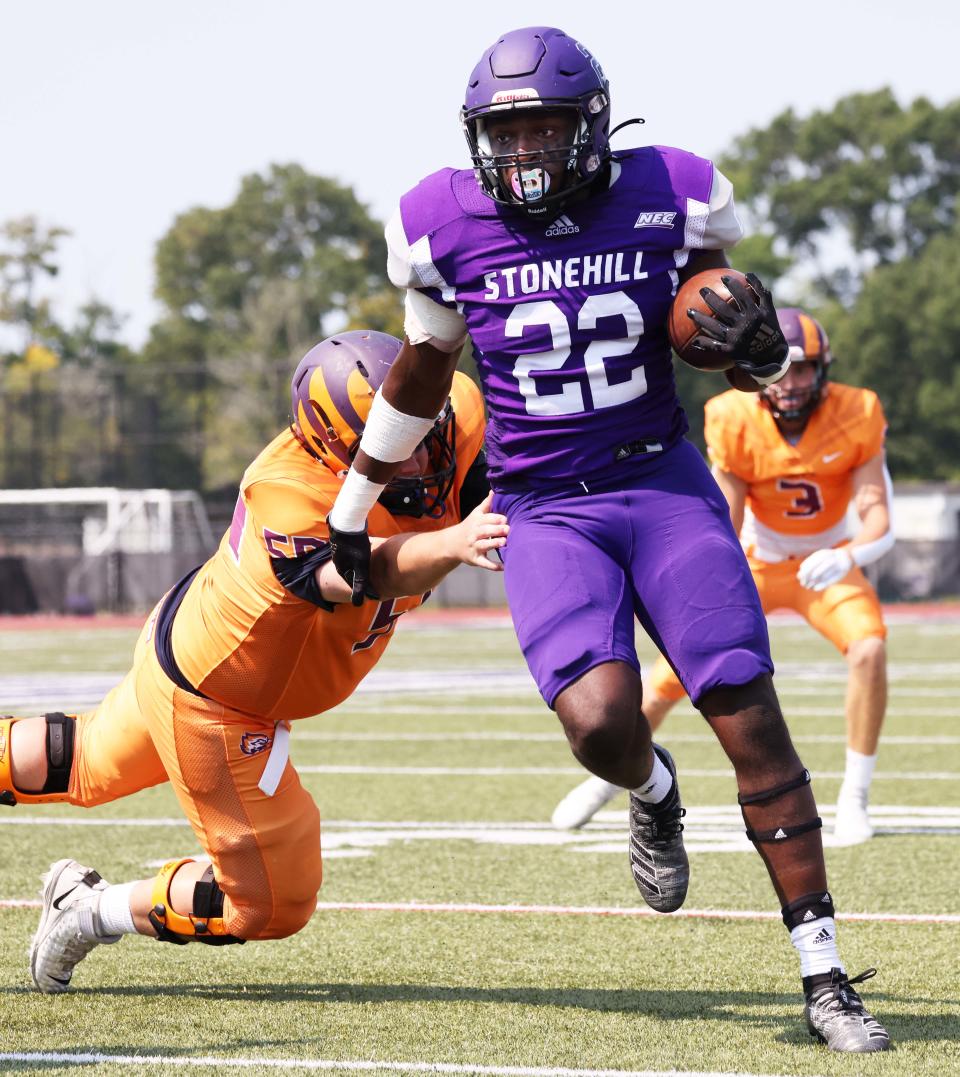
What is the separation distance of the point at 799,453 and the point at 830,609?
65cm

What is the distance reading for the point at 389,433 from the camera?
356 cm

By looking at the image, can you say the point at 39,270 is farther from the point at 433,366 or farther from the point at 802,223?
the point at 433,366

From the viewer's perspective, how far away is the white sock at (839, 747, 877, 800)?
6.20m

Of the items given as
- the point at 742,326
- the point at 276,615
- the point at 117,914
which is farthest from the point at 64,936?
the point at 742,326

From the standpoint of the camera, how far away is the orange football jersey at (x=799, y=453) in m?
6.73

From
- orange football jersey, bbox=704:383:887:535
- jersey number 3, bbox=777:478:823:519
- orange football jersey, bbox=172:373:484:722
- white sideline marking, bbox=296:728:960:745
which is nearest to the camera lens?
orange football jersey, bbox=172:373:484:722

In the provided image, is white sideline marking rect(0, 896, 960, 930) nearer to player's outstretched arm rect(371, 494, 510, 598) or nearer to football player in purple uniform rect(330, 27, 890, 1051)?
football player in purple uniform rect(330, 27, 890, 1051)

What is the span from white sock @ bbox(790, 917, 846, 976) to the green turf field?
16 cm

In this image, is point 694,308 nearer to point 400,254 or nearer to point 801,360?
point 400,254

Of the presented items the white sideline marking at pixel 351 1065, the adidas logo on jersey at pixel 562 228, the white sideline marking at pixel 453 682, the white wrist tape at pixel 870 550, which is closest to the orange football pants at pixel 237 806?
the white sideline marking at pixel 351 1065

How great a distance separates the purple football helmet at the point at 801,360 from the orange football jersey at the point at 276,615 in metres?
2.93

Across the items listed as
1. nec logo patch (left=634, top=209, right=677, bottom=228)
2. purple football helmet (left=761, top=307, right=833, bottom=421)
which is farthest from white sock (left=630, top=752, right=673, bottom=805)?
purple football helmet (left=761, top=307, right=833, bottom=421)

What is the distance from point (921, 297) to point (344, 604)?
45476 mm

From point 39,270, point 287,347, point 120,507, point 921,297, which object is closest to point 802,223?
point 921,297
